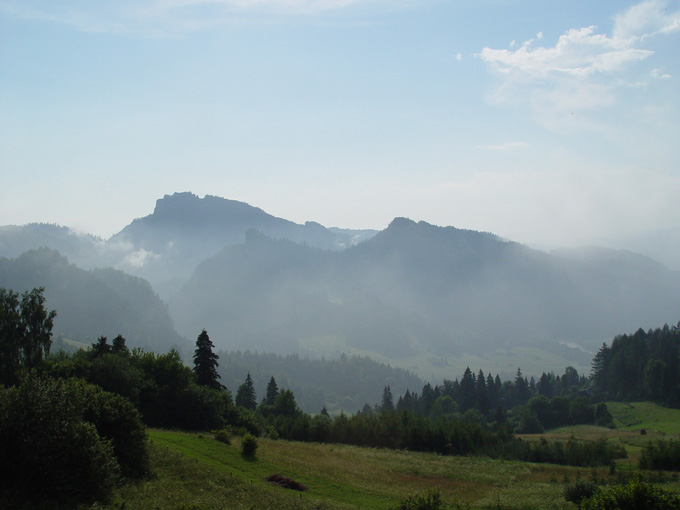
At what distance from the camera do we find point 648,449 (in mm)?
56125

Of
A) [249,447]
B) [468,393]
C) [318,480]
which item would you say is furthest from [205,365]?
[468,393]

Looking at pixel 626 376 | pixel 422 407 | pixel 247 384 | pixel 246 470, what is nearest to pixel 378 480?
pixel 246 470

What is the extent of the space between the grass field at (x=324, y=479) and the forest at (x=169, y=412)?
8.04 ft

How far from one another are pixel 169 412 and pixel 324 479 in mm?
27771

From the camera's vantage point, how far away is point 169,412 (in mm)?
61406

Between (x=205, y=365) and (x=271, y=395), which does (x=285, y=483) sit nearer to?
(x=205, y=365)

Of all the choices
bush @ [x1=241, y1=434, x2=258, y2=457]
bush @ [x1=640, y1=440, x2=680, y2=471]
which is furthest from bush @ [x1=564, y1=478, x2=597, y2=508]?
bush @ [x1=241, y1=434, x2=258, y2=457]

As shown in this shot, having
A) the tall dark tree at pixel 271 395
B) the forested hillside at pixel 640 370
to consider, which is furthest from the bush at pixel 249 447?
the forested hillside at pixel 640 370

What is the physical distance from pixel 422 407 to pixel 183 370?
3742 inches

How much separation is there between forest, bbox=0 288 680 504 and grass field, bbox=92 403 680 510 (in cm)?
245

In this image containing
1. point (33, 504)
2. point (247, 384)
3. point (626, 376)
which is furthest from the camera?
point (626, 376)

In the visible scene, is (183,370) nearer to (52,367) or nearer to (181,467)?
(52,367)

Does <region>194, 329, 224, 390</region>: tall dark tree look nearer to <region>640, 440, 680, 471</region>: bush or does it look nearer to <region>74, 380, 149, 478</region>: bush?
<region>74, 380, 149, 478</region>: bush

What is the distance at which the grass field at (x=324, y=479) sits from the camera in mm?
30750
